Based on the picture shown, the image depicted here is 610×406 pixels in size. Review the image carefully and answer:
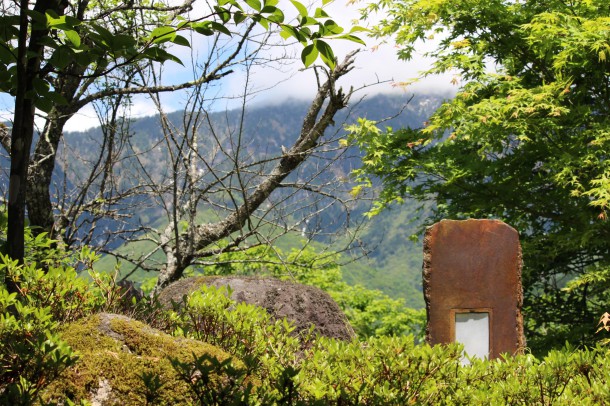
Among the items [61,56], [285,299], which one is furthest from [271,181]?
[61,56]

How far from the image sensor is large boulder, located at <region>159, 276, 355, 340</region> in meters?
7.01

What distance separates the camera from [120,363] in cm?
330

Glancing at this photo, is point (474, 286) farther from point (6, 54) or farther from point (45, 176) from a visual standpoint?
point (6, 54)

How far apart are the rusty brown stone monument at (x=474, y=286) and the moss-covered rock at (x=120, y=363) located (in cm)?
441

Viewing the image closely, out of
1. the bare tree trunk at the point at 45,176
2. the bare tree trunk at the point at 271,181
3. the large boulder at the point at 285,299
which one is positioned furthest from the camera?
the bare tree trunk at the point at 271,181

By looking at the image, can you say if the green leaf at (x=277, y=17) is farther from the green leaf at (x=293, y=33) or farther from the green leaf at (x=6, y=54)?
the green leaf at (x=6, y=54)

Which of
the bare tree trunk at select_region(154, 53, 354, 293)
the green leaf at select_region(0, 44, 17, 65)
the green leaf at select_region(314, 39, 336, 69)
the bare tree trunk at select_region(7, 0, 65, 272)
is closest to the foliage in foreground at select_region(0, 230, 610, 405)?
the bare tree trunk at select_region(7, 0, 65, 272)

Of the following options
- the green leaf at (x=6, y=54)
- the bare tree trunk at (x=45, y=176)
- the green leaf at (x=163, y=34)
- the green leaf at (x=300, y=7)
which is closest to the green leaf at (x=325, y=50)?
the green leaf at (x=300, y=7)

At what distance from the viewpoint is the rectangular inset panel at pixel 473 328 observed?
7.50 metres

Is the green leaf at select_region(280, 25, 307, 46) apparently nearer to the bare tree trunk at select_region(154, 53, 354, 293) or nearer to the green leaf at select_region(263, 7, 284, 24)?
the green leaf at select_region(263, 7, 284, 24)

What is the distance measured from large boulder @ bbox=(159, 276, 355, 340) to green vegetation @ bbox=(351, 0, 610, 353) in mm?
4685

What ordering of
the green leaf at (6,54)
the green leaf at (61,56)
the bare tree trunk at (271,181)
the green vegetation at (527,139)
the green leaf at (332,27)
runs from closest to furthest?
the green leaf at (332,27) < the green leaf at (61,56) < the green leaf at (6,54) < the bare tree trunk at (271,181) < the green vegetation at (527,139)

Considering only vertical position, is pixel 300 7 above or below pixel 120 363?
above

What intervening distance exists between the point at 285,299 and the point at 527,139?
5837 millimetres
